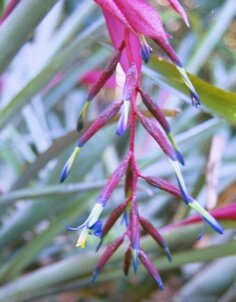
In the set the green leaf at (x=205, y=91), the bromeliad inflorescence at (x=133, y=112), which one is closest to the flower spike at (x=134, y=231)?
the bromeliad inflorescence at (x=133, y=112)

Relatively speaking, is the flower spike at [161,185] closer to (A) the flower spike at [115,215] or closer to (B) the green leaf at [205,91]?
(A) the flower spike at [115,215]

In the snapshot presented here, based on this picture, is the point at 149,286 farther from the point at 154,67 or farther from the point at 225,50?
the point at 225,50

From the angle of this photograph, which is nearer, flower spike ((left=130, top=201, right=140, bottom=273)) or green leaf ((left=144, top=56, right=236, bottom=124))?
flower spike ((left=130, top=201, right=140, bottom=273))

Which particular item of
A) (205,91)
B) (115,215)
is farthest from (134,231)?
(205,91)

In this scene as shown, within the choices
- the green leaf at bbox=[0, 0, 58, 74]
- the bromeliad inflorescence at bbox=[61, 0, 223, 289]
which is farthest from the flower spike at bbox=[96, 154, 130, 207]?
the green leaf at bbox=[0, 0, 58, 74]

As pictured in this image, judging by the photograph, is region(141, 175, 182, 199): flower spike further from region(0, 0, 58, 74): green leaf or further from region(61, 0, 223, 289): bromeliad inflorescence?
region(0, 0, 58, 74): green leaf

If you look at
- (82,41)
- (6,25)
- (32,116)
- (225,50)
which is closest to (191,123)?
(225,50)

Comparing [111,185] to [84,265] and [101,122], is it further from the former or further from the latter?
[84,265]

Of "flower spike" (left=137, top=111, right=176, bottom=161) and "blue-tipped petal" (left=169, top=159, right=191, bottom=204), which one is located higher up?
"flower spike" (left=137, top=111, right=176, bottom=161)
